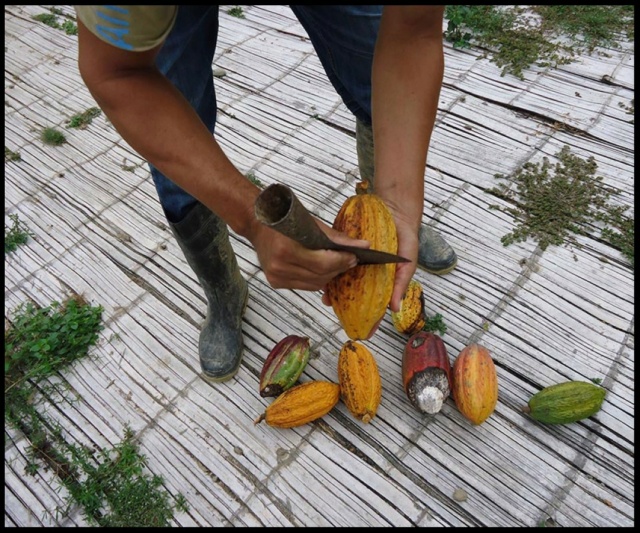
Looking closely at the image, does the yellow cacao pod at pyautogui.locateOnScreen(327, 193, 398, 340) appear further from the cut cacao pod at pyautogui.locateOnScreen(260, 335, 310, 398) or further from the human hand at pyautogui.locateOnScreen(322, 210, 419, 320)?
the cut cacao pod at pyautogui.locateOnScreen(260, 335, 310, 398)

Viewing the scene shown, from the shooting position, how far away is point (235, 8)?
Answer: 14.8 feet

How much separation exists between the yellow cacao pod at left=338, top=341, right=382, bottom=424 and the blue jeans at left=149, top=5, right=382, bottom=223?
94 cm

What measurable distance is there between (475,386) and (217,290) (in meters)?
1.24

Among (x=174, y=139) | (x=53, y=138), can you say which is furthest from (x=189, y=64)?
(x=53, y=138)

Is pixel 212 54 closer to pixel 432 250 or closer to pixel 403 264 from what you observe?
pixel 403 264

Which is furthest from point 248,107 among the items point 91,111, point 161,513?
point 161,513

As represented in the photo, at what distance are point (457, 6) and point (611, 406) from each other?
323 cm

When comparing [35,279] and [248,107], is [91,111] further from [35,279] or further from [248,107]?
[35,279]

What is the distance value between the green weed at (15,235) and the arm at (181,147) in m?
2.05

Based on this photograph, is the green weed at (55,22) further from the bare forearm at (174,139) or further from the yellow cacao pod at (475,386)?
the yellow cacao pod at (475,386)

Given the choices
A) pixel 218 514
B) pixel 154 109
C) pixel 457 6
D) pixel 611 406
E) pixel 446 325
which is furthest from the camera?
pixel 457 6

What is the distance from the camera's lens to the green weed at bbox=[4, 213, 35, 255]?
9.82 feet

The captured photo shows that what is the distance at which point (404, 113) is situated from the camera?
5.41ft

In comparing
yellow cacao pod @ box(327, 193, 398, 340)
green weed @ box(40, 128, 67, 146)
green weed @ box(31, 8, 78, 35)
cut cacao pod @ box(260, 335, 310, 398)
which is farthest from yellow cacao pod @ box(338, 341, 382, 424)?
green weed @ box(31, 8, 78, 35)
